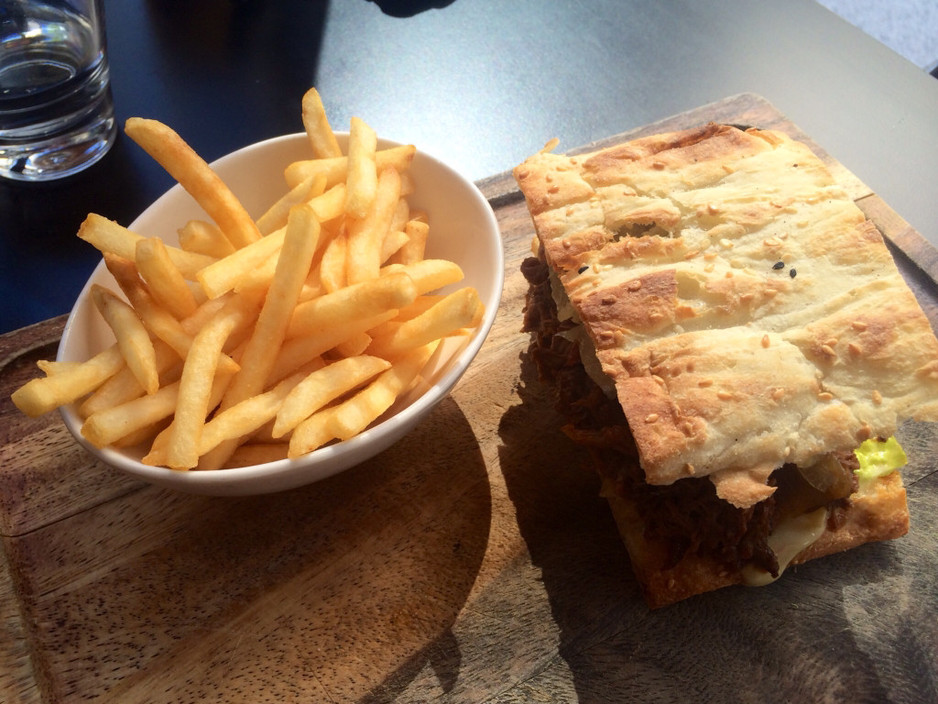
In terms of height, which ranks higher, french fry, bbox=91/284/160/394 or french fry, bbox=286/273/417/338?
french fry, bbox=286/273/417/338

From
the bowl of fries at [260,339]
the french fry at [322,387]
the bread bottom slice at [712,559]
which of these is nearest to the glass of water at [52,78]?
the bowl of fries at [260,339]

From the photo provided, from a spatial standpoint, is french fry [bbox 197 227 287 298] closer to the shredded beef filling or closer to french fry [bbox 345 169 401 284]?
french fry [bbox 345 169 401 284]

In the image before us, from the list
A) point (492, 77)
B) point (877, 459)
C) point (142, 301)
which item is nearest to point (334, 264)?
point (142, 301)

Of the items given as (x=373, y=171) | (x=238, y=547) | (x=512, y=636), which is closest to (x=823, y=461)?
(x=512, y=636)

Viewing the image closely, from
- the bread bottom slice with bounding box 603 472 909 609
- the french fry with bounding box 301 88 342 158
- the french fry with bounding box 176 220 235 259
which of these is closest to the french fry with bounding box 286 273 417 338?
the french fry with bounding box 176 220 235 259

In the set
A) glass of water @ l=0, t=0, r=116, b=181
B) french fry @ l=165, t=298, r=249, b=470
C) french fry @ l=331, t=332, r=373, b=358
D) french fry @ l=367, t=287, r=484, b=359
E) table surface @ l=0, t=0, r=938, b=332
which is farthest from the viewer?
table surface @ l=0, t=0, r=938, b=332

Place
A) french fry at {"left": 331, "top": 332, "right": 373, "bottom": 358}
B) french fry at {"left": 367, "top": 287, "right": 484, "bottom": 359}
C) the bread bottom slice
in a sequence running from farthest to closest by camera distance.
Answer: the bread bottom slice
french fry at {"left": 331, "top": 332, "right": 373, "bottom": 358}
french fry at {"left": 367, "top": 287, "right": 484, "bottom": 359}

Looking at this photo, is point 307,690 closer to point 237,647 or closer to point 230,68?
point 237,647
